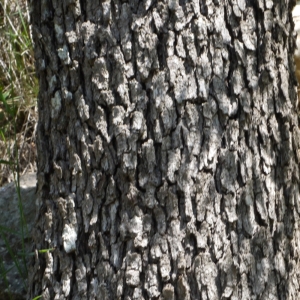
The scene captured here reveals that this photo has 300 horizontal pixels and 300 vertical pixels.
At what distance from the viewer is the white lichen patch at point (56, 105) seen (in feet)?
6.03

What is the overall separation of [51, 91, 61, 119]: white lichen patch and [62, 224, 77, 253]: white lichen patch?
368mm

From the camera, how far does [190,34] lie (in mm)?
1737

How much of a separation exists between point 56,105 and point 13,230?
0.90 meters

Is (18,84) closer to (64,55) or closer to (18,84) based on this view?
(18,84)

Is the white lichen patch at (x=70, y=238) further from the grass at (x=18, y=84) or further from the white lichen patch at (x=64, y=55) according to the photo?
the grass at (x=18, y=84)

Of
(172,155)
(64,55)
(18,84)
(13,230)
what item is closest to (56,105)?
(64,55)

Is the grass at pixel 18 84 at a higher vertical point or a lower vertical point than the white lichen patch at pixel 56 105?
higher

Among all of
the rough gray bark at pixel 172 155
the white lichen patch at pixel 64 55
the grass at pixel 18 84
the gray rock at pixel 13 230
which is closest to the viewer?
the rough gray bark at pixel 172 155

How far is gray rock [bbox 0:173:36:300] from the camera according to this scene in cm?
236

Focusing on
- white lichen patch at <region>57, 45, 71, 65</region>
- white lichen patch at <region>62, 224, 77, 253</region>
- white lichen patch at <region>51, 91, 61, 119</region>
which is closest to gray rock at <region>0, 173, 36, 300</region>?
white lichen patch at <region>62, 224, 77, 253</region>

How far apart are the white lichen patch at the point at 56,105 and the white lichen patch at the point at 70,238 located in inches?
14.5

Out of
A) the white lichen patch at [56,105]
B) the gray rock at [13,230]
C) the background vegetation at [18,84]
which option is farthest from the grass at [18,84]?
the white lichen patch at [56,105]

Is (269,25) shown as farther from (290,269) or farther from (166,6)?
(290,269)

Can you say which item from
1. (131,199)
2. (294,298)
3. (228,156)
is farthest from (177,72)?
(294,298)
